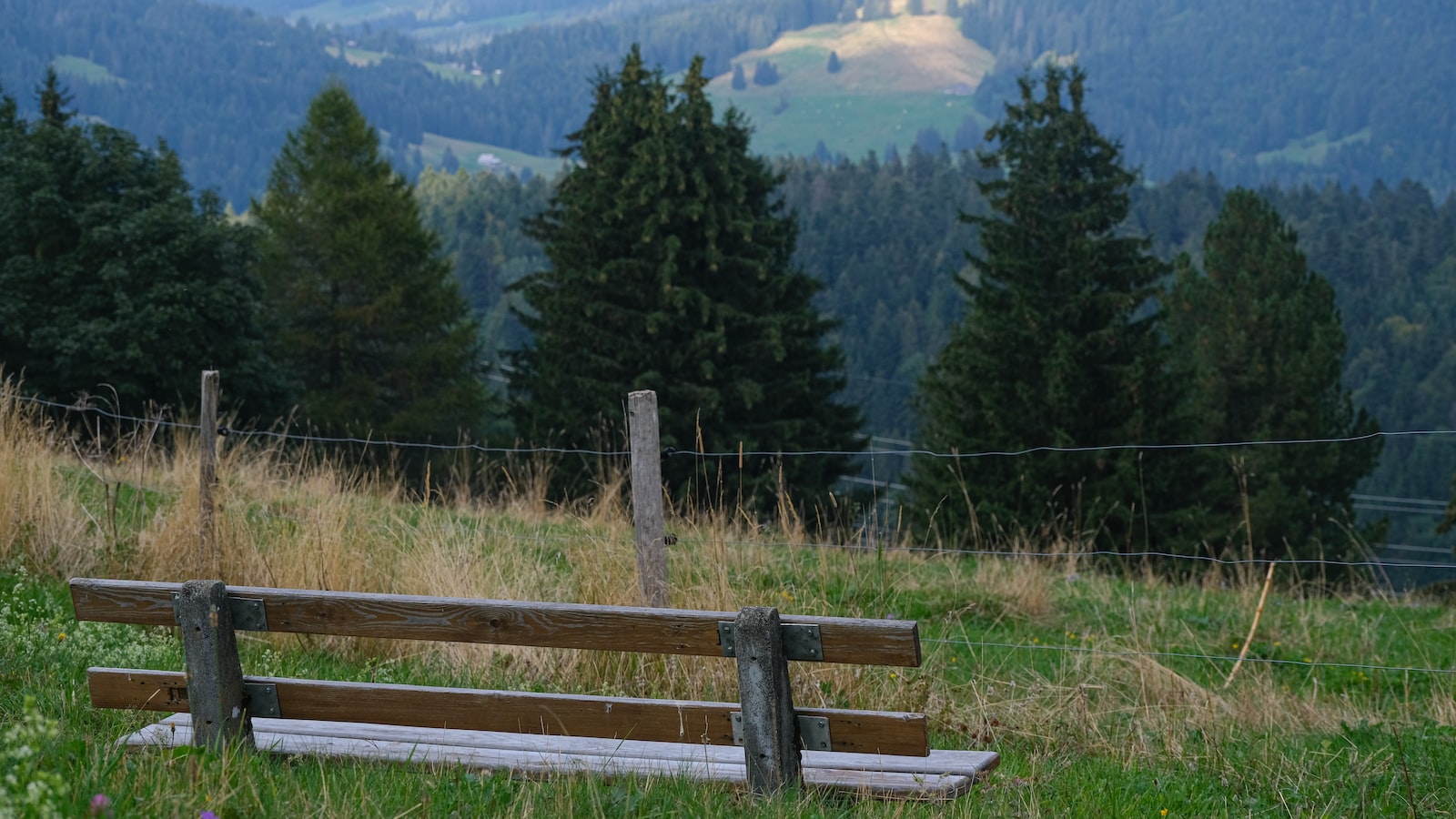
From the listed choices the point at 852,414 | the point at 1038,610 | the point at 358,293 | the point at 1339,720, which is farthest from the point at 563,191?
the point at 1339,720

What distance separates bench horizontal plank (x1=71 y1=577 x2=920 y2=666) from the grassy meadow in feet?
1.35

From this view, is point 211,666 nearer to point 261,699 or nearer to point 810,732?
point 261,699

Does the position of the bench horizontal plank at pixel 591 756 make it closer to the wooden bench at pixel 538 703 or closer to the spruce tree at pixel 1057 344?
the wooden bench at pixel 538 703

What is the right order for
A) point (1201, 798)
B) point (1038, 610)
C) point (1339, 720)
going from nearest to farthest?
point (1201, 798) < point (1339, 720) < point (1038, 610)

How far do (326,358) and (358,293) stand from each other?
265 cm

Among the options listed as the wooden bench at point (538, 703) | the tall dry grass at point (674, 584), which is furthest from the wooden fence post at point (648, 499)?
the wooden bench at point (538, 703)

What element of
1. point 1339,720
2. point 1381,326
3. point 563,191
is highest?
point 563,191

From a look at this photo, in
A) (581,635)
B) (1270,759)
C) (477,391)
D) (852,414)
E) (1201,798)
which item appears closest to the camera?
(581,635)

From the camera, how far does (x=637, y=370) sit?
31.1m

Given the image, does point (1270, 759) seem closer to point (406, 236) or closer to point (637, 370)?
point (637, 370)

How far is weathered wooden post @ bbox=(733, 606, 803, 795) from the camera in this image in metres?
3.61

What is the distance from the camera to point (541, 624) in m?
3.75

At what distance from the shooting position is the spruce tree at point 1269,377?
109 feet

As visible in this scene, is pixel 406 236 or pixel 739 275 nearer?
pixel 739 275
